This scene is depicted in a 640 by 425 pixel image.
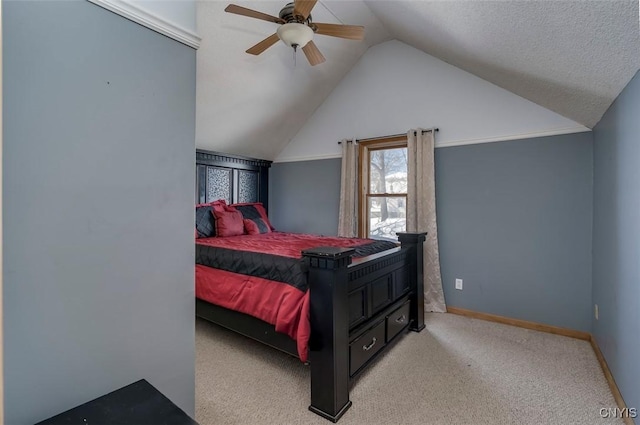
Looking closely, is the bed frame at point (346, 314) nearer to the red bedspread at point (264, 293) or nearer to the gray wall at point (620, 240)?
the red bedspread at point (264, 293)

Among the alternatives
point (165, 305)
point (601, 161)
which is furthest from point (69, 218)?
point (601, 161)

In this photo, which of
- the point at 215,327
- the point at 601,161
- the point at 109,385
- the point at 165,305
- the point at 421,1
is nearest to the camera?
the point at 109,385

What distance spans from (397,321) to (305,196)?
2607mm

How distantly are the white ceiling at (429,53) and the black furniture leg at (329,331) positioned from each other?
5.19ft

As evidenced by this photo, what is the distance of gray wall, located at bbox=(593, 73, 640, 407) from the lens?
1.63 m

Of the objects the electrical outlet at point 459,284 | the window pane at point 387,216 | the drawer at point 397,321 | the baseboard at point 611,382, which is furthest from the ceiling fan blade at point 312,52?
the baseboard at point 611,382

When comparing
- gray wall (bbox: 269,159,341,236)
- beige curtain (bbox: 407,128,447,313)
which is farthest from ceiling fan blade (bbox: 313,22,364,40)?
gray wall (bbox: 269,159,341,236)

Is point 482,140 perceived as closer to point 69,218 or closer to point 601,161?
point 601,161

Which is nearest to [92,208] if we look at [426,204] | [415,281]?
[415,281]

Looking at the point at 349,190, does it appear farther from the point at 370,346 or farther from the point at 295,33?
the point at 370,346

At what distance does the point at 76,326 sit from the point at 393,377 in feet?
6.39

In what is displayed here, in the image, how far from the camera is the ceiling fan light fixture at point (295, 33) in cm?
223

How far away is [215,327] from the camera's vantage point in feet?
10.00

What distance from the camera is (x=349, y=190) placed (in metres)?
4.20
